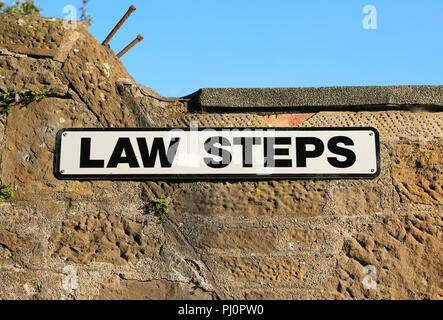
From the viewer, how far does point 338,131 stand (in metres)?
2.05

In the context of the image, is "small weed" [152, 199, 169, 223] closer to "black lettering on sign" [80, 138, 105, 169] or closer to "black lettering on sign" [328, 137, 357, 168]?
"black lettering on sign" [80, 138, 105, 169]

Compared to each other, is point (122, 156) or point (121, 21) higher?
point (121, 21)

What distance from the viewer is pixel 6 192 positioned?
2.00 metres

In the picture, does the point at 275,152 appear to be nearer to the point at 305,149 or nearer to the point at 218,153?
the point at 305,149

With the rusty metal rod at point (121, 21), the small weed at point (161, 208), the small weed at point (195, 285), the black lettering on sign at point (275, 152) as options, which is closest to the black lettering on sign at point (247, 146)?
the black lettering on sign at point (275, 152)

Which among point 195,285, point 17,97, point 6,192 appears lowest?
point 195,285

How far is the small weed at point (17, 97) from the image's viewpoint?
6.80 feet

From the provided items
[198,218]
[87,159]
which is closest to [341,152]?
[198,218]

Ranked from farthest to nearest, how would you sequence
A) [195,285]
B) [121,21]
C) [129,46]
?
[129,46]
[121,21]
[195,285]

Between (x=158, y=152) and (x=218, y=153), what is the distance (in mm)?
279

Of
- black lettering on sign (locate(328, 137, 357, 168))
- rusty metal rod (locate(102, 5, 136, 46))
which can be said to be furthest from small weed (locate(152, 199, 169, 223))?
rusty metal rod (locate(102, 5, 136, 46))

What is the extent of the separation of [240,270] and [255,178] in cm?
42
